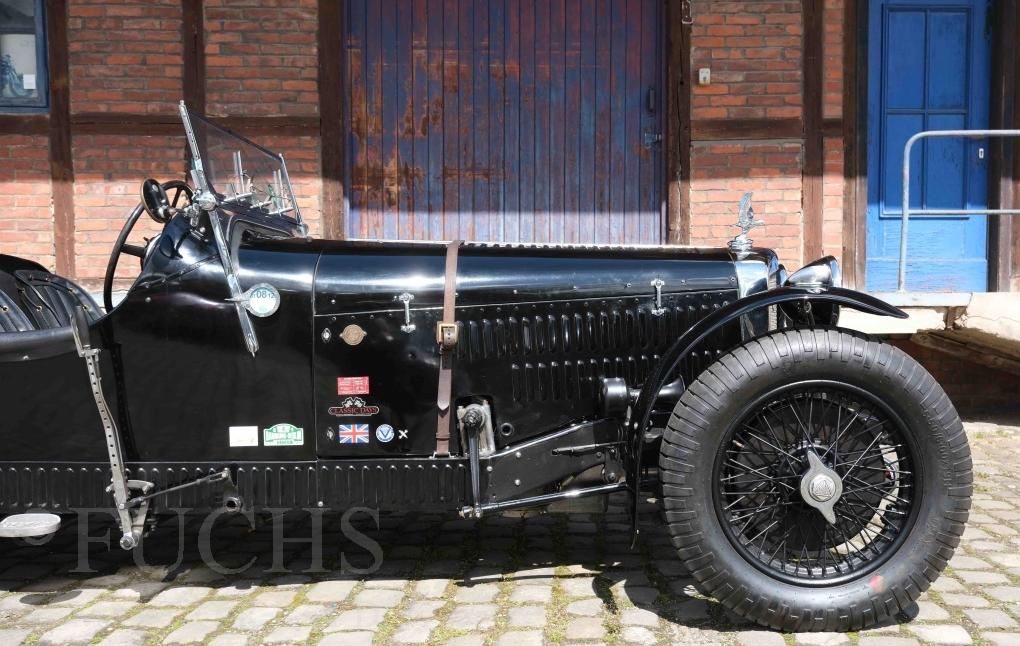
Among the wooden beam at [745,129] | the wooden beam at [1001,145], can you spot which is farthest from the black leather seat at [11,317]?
the wooden beam at [1001,145]

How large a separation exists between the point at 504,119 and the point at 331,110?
134cm

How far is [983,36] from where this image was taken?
21.8ft

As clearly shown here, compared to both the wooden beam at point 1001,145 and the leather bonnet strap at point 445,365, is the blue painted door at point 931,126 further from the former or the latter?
the leather bonnet strap at point 445,365

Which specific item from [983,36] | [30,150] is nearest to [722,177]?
[983,36]

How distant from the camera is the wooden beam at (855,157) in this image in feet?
21.5

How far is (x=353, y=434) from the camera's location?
285 centimetres

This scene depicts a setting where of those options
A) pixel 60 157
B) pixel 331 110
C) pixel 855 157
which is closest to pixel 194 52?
pixel 331 110

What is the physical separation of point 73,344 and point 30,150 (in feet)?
14.6

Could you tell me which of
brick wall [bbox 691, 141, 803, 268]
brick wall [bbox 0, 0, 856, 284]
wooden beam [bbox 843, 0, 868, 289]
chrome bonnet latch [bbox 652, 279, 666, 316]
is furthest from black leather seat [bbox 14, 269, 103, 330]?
→ wooden beam [bbox 843, 0, 868, 289]

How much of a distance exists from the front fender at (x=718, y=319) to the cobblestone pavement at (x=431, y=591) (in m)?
0.41

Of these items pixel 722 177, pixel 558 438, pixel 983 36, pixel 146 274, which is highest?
pixel 983 36

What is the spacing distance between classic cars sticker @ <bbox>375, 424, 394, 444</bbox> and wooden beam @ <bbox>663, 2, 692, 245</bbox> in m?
4.12

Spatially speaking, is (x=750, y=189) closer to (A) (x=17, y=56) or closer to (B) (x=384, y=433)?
(B) (x=384, y=433)

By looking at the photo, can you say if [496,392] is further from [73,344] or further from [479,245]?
[73,344]
